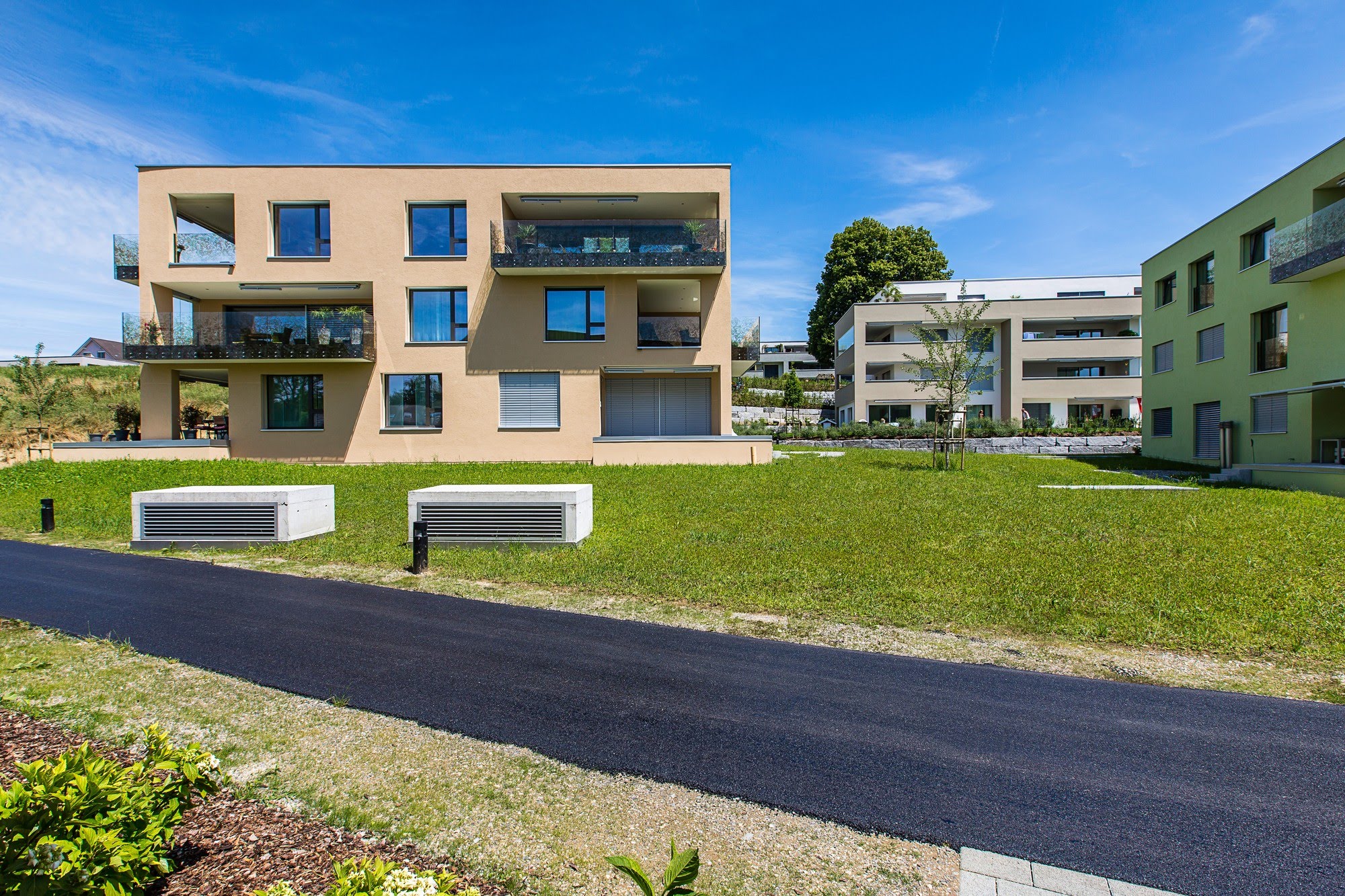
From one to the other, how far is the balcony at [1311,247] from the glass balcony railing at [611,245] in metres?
15.5

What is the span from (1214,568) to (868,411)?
1294 inches

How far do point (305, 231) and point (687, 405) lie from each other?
1408 cm

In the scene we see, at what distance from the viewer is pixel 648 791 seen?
10.8 feet

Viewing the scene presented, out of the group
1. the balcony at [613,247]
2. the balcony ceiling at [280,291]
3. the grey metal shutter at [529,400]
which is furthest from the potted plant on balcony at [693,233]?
the balcony ceiling at [280,291]

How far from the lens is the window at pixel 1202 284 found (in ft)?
76.4

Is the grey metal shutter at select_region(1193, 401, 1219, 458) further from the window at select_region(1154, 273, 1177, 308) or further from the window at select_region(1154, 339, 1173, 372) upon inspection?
the window at select_region(1154, 273, 1177, 308)

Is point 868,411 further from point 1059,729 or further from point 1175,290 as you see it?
point 1059,729

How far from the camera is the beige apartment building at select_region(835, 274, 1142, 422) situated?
3950 cm

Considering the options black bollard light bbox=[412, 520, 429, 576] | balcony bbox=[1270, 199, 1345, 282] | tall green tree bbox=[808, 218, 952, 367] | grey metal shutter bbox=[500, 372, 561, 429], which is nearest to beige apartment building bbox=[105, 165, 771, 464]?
grey metal shutter bbox=[500, 372, 561, 429]

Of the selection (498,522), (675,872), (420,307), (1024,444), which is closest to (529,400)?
(420,307)

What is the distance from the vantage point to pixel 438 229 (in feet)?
72.4

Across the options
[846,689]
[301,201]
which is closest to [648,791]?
[846,689]

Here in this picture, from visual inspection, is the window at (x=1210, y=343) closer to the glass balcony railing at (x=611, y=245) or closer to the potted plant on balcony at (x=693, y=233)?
the glass balcony railing at (x=611, y=245)

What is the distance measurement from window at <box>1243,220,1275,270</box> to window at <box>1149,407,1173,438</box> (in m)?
6.44
